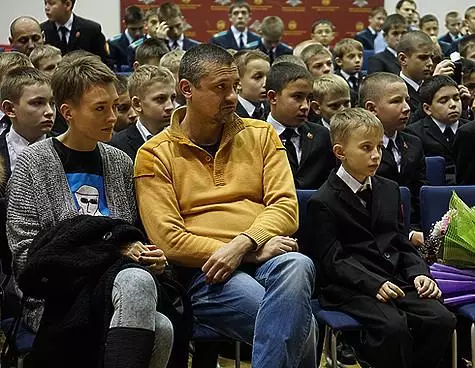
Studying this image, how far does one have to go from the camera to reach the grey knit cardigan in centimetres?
287

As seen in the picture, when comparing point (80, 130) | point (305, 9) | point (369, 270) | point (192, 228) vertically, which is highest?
point (80, 130)

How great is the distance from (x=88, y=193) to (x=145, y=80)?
1421 millimetres

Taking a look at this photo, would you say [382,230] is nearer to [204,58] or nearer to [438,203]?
[438,203]

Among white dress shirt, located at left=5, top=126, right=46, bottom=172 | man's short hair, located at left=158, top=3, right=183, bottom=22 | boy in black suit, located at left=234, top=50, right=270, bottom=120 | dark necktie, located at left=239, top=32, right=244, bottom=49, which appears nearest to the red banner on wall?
dark necktie, located at left=239, top=32, right=244, bottom=49

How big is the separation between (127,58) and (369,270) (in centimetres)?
622

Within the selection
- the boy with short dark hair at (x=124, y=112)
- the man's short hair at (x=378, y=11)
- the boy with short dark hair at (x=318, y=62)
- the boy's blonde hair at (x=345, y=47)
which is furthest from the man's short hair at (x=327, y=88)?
the man's short hair at (x=378, y=11)

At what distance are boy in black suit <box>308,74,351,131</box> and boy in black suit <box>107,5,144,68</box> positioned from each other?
14.5 ft

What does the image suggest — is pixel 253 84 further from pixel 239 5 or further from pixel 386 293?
pixel 239 5

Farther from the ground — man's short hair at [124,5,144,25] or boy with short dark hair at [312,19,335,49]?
man's short hair at [124,5,144,25]

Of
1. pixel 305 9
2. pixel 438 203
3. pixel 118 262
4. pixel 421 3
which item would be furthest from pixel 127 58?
pixel 118 262

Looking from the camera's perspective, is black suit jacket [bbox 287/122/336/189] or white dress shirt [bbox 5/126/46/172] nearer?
white dress shirt [bbox 5/126/46/172]

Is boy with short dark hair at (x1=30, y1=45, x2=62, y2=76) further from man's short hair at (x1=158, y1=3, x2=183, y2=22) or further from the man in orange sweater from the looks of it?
man's short hair at (x1=158, y1=3, x2=183, y2=22)

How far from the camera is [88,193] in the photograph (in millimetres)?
3021

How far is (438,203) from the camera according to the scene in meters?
3.70
